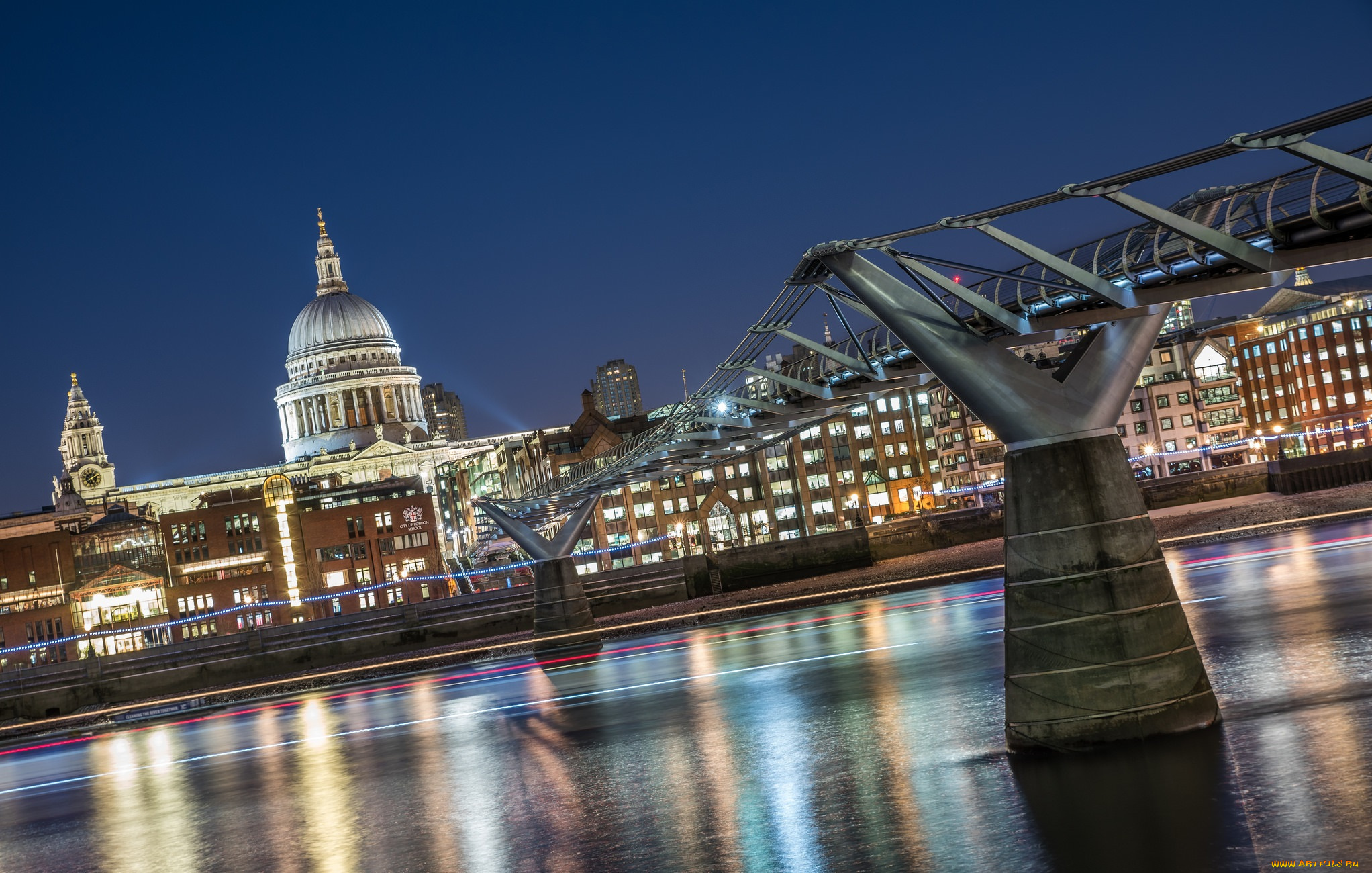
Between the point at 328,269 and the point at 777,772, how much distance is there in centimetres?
18357

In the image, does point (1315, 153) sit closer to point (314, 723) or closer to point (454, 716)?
point (454, 716)

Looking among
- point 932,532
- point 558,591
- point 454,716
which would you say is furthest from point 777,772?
point 932,532

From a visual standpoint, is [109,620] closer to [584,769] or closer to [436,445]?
[436,445]

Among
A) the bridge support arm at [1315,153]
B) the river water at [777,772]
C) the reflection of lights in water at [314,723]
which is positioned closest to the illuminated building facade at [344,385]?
the reflection of lights in water at [314,723]

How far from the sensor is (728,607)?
A: 56531 mm

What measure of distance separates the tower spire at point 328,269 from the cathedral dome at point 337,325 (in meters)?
4.75

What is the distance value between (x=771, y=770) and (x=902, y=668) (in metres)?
9.88

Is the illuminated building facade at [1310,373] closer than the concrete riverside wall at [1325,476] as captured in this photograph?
No

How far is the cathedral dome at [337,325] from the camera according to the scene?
179000 mm

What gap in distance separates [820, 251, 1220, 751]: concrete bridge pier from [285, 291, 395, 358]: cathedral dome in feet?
556

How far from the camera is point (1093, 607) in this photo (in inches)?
577

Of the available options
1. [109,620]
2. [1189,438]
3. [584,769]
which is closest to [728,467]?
[1189,438]

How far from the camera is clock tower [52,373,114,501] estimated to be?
581ft

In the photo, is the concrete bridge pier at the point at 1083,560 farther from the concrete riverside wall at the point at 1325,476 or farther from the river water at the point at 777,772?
the concrete riverside wall at the point at 1325,476
